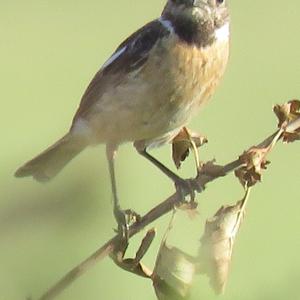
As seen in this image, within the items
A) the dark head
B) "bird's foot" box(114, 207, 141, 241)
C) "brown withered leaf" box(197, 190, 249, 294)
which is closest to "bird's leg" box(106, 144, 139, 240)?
"bird's foot" box(114, 207, 141, 241)

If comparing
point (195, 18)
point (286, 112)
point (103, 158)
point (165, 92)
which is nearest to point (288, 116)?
point (286, 112)

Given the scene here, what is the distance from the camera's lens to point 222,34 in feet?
8.93

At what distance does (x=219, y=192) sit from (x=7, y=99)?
239 cm

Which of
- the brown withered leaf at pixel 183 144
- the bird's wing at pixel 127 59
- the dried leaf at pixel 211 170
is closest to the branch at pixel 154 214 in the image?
the dried leaf at pixel 211 170

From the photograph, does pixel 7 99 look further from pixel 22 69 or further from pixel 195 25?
pixel 195 25

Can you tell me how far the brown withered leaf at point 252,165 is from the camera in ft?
4.35

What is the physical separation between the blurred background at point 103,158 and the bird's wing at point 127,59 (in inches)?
7.5

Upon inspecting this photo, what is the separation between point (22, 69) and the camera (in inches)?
297

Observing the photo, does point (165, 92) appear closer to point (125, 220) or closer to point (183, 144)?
point (125, 220)

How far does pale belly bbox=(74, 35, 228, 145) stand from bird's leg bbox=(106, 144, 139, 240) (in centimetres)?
8

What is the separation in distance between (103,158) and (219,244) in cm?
27

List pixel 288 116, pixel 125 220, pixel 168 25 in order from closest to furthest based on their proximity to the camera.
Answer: pixel 288 116, pixel 125 220, pixel 168 25

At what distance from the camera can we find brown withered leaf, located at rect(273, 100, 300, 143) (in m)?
1.35

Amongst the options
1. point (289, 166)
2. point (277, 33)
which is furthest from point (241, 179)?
point (277, 33)
